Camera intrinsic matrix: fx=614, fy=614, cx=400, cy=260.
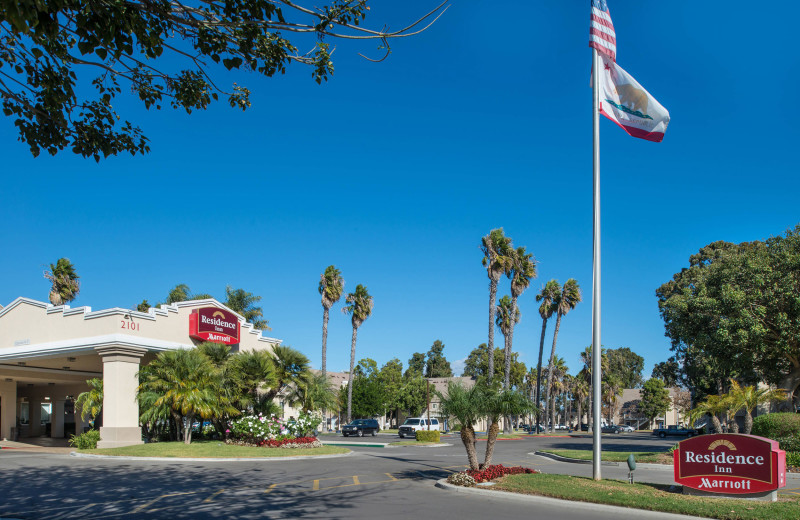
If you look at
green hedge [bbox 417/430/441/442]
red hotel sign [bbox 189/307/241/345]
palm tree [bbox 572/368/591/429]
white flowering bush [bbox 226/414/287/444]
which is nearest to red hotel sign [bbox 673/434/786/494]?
white flowering bush [bbox 226/414/287/444]

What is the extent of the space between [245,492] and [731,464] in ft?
37.0

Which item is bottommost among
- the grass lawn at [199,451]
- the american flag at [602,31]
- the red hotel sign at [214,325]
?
the grass lawn at [199,451]

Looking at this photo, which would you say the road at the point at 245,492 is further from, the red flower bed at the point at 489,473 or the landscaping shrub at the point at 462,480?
the red flower bed at the point at 489,473

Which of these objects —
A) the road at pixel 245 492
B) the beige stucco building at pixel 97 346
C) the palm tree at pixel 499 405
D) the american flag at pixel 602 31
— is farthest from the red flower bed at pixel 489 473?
the beige stucco building at pixel 97 346

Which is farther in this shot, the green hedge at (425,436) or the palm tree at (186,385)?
the green hedge at (425,436)

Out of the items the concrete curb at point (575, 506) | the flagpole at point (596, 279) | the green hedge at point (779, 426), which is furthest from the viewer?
the green hedge at point (779, 426)

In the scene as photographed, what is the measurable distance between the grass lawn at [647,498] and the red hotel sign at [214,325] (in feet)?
70.1

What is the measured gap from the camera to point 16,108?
29.6 feet

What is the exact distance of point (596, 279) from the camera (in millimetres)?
16562

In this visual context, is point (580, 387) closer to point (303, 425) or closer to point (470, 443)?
point (303, 425)

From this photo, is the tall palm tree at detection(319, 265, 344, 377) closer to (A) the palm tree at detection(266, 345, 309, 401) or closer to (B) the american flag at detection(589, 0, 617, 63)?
(A) the palm tree at detection(266, 345, 309, 401)

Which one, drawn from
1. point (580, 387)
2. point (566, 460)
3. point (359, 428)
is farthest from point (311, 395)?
point (580, 387)

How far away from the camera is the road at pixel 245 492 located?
12.0 m

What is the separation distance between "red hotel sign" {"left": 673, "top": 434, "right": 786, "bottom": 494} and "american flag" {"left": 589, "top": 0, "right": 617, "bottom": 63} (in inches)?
410
